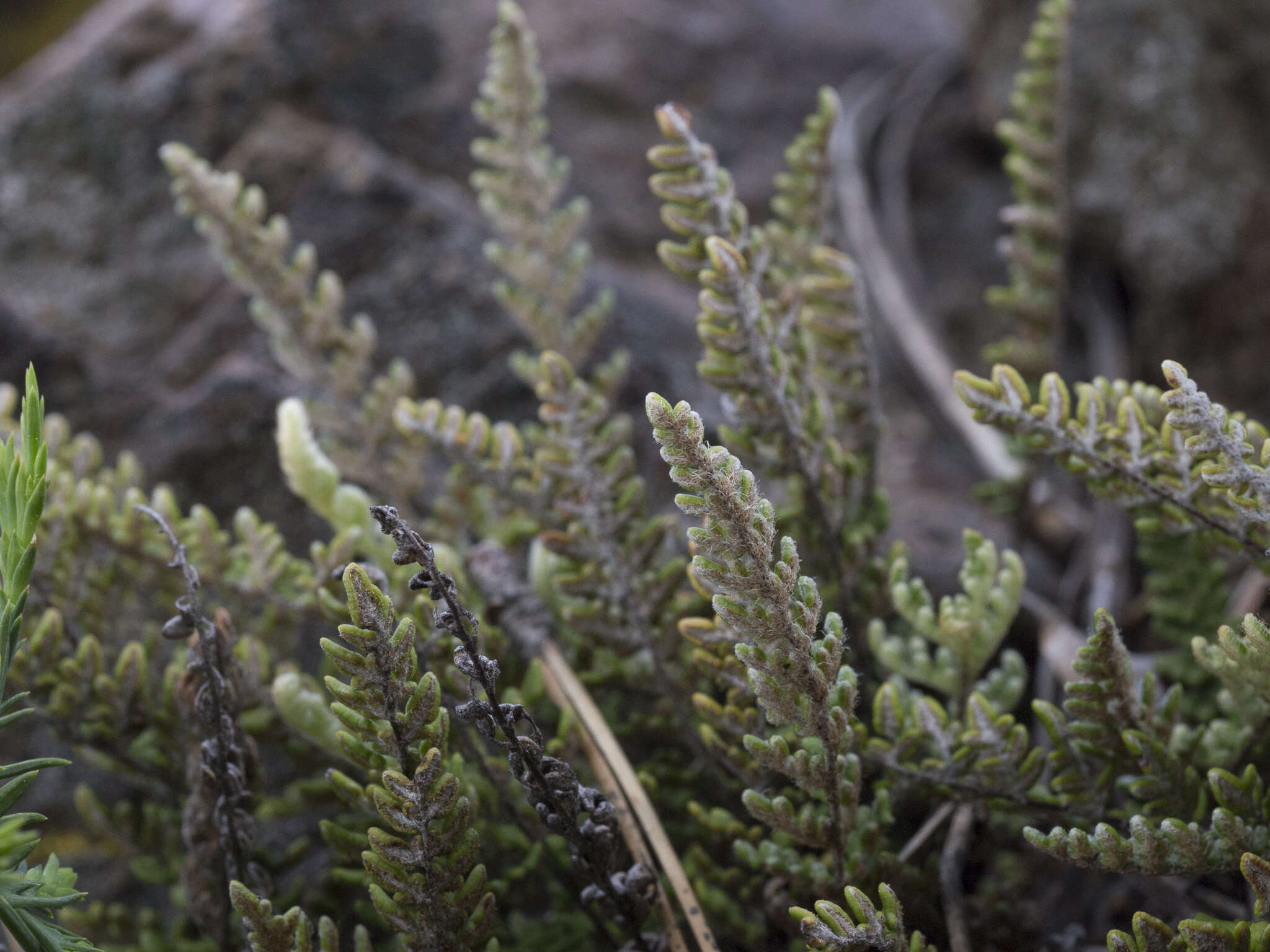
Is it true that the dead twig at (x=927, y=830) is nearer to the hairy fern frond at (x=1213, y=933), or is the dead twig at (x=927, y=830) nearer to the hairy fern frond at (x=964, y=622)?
the hairy fern frond at (x=964, y=622)

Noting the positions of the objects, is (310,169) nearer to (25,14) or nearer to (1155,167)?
(1155,167)

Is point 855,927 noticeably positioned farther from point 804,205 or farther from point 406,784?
point 804,205

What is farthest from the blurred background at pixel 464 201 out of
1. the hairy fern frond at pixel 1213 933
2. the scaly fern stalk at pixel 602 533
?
the hairy fern frond at pixel 1213 933

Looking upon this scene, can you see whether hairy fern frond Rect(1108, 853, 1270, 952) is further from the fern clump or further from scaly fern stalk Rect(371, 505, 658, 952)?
scaly fern stalk Rect(371, 505, 658, 952)

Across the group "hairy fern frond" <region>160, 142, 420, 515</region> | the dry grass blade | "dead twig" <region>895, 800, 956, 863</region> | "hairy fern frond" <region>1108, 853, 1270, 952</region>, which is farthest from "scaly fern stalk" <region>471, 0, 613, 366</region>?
"hairy fern frond" <region>1108, 853, 1270, 952</region>

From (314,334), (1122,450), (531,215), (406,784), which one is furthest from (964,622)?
(314,334)

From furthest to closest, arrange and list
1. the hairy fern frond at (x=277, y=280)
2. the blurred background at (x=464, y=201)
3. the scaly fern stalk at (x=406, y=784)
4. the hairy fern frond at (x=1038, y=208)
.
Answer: the blurred background at (x=464, y=201)
the hairy fern frond at (x=1038, y=208)
the hairy fern frond at (x=277, y=280)
the scaly fern stalk at (x=406, y=784)
